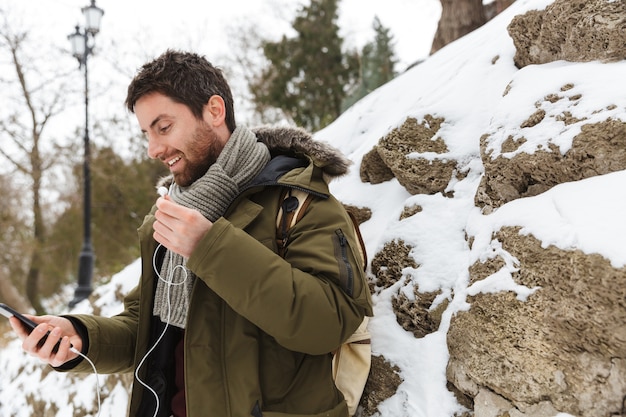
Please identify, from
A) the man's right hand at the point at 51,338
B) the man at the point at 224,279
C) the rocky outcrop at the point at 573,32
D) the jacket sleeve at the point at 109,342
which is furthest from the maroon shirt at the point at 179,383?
the rocky outcrop at the point at 573,32

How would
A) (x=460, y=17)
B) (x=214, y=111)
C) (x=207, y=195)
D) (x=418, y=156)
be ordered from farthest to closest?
(x=460, y=17)
(x=418, y=156)
(x=214, y=111)
(x=207, y=195)

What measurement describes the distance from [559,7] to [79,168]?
643 inches

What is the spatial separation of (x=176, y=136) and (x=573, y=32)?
1810mm

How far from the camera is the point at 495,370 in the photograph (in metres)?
1.54

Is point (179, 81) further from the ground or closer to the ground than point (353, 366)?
further from the ground

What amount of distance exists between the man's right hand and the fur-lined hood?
1.12 metres

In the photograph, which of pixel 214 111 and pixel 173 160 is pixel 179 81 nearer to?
pixel 214 111

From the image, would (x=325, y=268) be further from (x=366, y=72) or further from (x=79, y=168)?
(x=79, y=168)

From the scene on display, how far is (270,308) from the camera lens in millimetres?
1384

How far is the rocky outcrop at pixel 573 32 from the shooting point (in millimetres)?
1951

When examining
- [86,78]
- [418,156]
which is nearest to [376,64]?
[86,78]

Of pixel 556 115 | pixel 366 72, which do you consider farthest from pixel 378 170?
pixel 366 72

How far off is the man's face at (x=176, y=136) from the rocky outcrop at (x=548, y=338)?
46.4 inches

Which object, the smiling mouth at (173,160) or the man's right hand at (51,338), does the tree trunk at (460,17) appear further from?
the man's right hand at (51,338)
